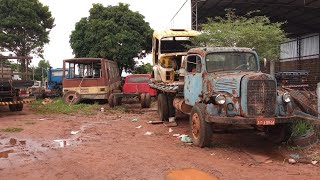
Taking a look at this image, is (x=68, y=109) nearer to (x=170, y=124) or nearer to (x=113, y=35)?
(x=170, y=124)

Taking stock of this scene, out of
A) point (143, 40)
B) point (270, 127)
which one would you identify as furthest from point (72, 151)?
point (143, 40)

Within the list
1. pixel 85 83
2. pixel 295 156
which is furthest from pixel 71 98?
pixel 295 156

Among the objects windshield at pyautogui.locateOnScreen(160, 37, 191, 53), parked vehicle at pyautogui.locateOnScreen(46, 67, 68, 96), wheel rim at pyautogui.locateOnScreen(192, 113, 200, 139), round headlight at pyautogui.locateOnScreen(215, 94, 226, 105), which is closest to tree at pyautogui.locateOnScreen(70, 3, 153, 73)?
parked vehicle at pyautogui.locateOnScreen(46, 67, 68, 96)

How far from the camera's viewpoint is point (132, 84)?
18875 millimetres

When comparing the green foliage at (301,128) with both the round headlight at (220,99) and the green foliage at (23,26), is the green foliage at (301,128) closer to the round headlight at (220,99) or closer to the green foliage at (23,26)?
the round headlight at (220,99)

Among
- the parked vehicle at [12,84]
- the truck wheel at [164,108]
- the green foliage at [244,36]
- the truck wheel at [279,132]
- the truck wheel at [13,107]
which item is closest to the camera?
the truck wheel at [279,132]

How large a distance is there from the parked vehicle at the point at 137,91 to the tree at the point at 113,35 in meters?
7.47

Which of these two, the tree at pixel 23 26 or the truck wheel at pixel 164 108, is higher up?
the tree at pixel 23 26

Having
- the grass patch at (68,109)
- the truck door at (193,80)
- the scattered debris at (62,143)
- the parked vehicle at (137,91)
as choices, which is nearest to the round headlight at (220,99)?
the truck door at (193,80)

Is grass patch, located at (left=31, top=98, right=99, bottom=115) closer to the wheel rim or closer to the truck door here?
the truck door

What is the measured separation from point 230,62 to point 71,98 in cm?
1174

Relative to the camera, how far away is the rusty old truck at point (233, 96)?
7473 millimetres

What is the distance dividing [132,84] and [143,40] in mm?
9468

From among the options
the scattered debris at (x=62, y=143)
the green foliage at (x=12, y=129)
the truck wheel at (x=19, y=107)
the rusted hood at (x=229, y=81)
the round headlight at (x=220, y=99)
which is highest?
the rusted hood at (x=229, y=81)
